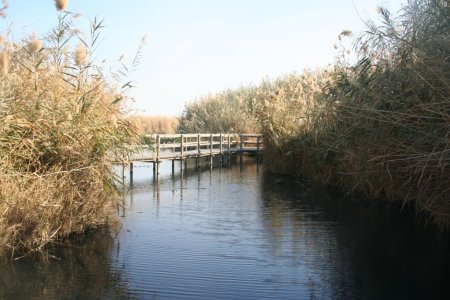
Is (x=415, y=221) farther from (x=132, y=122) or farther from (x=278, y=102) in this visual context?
(x=278, y=102)

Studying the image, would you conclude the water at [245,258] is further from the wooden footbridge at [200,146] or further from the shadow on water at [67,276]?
the wooden footbridge at [200,146]

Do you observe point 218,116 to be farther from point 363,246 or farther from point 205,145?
point 363,246

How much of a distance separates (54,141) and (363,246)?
4.36m

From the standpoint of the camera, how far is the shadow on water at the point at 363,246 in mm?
5398

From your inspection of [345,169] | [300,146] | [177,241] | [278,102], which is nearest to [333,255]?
[177,241]

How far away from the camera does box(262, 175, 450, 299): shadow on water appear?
5398 millimetres

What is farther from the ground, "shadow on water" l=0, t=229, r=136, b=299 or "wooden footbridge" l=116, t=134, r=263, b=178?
"wooden footbridge" l=116, t=134, r=263, b=178

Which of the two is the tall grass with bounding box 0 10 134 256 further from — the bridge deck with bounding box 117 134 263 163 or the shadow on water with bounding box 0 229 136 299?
the bridge deck with bounding box 117 134 263 163

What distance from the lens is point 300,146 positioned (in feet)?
49.7

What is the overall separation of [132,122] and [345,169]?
616cm

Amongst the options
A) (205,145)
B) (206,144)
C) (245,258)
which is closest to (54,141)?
(245,258)

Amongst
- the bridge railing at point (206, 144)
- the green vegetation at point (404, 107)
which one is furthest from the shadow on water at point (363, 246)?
the bridge railing at point (206, 144)

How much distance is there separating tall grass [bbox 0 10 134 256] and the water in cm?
42

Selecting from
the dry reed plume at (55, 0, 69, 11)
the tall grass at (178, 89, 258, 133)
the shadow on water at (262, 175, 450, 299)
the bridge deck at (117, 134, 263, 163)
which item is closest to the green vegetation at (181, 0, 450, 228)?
the shadow on water at (262, 175, 450, 299)
